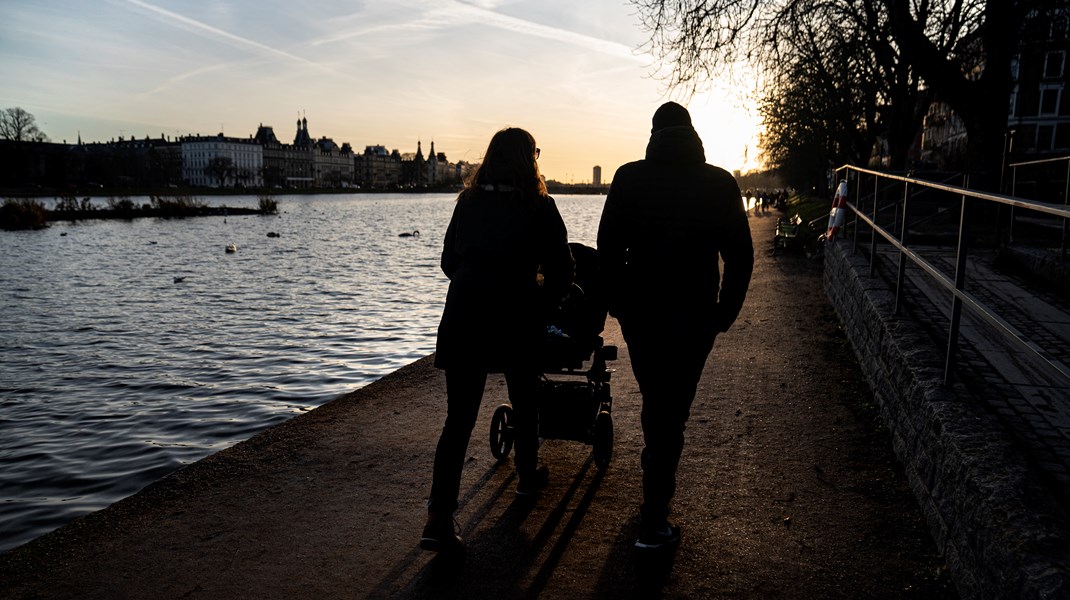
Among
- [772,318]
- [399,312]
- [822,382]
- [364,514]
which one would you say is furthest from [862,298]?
[399,312]

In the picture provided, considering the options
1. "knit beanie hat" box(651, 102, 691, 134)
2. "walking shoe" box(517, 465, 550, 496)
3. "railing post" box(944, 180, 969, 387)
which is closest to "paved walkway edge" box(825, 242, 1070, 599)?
"railing post" box(944, 180, 969, 387)

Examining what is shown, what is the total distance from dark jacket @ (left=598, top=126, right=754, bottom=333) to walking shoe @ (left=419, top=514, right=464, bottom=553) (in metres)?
1.28

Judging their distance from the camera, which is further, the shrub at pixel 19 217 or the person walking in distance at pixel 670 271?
the shrub at pixel 19 217

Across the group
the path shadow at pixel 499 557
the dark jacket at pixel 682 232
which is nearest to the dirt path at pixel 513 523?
the path shadow at pixel 499 557

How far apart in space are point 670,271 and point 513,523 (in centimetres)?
158

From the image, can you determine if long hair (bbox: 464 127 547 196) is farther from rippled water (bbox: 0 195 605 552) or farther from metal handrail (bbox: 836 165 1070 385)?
rippled water (bbox: 0 195 605 552)

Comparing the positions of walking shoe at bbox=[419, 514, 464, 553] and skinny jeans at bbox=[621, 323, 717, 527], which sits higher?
skinny jeans at bbox=[621, 323, 717, 527]

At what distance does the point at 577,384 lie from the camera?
4.70m

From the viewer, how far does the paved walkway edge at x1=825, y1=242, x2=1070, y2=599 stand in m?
2.47

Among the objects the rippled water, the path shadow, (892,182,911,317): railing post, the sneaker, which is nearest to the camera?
the path shadow

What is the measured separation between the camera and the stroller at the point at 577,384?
430 cm

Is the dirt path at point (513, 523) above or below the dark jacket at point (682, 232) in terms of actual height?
below

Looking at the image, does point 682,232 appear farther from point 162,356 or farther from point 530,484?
point 162,356

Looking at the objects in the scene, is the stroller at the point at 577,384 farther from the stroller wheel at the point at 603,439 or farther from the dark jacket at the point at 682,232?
the dark jacket at the point at 682,232
